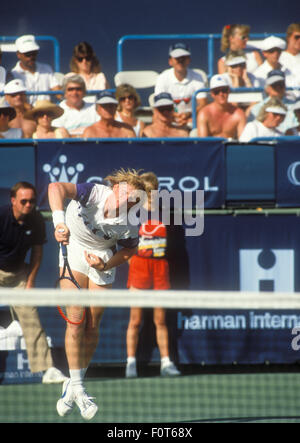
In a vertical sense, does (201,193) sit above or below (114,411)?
above

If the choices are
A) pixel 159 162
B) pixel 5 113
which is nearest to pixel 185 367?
pixel 159 162

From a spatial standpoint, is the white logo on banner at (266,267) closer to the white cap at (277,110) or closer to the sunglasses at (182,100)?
the white cap at (277,110)

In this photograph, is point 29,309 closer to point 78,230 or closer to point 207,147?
point 78,230

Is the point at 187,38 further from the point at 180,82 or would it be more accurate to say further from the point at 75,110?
the point at 75,110

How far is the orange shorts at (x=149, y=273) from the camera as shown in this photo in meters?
7.59

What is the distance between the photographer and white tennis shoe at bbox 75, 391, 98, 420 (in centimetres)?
547

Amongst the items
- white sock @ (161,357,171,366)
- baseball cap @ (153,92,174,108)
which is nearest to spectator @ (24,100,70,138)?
baseball cap @ (153,92,174,108)

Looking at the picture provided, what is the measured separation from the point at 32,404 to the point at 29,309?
114 cm

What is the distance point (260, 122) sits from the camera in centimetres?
843

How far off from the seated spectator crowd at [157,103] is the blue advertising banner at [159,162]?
53 cm

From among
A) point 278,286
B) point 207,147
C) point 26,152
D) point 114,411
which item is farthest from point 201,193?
point 114,411

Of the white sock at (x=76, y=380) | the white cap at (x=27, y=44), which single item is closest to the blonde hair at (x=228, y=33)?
the white cap at (x=27, y=44)

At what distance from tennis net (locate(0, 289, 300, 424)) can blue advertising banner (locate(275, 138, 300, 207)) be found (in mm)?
1159

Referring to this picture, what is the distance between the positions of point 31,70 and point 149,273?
3536mm
